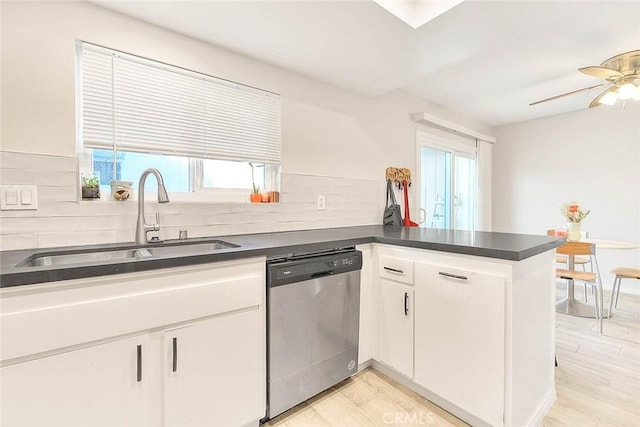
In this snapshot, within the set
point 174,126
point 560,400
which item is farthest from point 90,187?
point 560,400

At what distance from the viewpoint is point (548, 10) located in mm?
1631

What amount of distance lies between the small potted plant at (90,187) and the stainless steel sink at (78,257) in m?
0.31

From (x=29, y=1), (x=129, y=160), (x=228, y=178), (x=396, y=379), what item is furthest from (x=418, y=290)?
(x=29, y=1)

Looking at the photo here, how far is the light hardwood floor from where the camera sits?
1498mm

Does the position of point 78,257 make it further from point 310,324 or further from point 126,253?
point 310,324

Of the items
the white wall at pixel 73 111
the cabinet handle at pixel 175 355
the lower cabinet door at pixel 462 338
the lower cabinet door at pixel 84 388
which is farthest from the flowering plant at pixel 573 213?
the lower cabinet door at pixel 84 388

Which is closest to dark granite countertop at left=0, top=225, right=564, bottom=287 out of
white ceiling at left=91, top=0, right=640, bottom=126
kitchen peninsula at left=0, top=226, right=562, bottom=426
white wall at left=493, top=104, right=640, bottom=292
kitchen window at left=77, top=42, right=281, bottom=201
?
kitchen peninsula at left=0, top=226, right=562, bottom=426

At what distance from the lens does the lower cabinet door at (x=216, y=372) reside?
1.17 metres

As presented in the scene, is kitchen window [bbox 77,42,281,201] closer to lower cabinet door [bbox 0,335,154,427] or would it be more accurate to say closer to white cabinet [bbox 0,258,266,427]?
white cabinet [bbox 0,258,266,427]

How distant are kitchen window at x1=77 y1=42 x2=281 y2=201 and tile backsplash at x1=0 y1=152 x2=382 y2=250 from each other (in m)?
0.15

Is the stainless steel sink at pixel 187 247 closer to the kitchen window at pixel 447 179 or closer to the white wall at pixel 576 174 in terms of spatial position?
the kitchen window at pixel 447 179

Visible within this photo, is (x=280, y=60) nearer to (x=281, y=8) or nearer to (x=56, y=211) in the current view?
(x=281, y=8)

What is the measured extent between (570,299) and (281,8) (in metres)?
3.74

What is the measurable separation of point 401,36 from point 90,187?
195 cm
